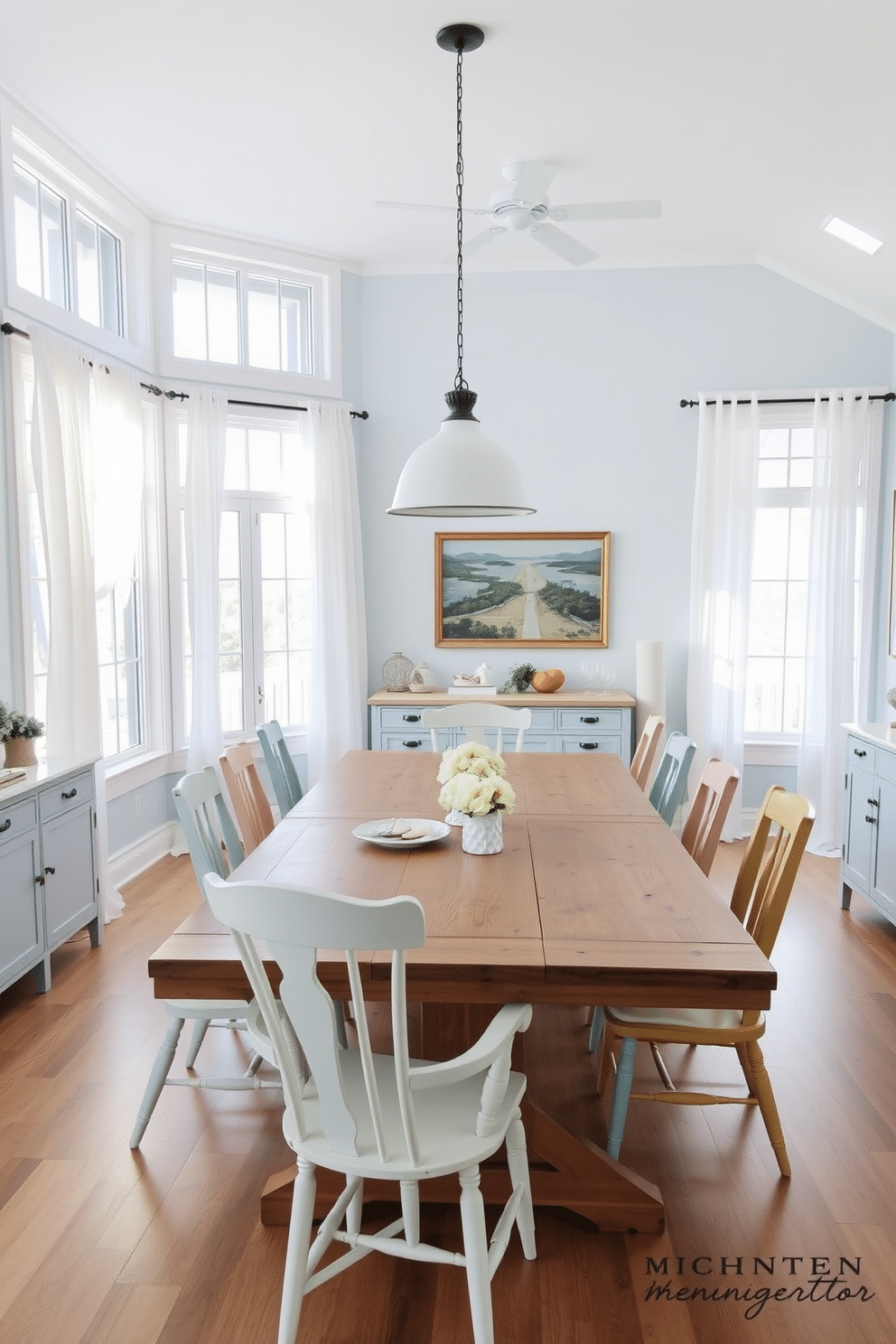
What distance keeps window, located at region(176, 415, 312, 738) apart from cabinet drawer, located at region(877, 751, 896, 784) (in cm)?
324

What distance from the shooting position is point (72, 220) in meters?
4.53

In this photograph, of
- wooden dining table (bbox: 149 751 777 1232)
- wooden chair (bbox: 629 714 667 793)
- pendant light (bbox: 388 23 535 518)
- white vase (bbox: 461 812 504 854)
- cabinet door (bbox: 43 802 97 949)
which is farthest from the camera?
wooden chair (bbox: 629 714 667 793)

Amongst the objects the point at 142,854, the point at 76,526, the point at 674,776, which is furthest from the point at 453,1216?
the point at 142,854

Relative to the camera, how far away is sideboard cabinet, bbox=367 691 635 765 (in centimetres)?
548

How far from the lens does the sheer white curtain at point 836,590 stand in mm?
5535

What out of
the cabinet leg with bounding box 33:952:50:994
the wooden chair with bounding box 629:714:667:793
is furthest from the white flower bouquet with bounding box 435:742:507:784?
the cabinet leg with bounding box 33:952:50:994

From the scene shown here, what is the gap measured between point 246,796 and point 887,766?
8.87ft

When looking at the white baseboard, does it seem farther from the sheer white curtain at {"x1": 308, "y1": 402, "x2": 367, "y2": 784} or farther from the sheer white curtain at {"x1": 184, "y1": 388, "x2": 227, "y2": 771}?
the sheer white curtain at {"x1": 308, "y1": 402, "x2": 367, "y2": 784}

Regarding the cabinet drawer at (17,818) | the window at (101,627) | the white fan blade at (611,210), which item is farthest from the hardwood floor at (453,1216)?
the white fan blade at (611,210)

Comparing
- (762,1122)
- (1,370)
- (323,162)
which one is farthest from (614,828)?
(323,162)

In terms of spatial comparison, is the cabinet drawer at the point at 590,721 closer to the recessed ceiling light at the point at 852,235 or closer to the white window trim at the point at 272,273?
the white window trim at the point at 272,273

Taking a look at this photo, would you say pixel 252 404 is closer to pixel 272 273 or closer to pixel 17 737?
pixel 272 273

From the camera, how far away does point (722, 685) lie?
5.73m

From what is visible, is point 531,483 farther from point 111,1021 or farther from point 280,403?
point 111,1021
